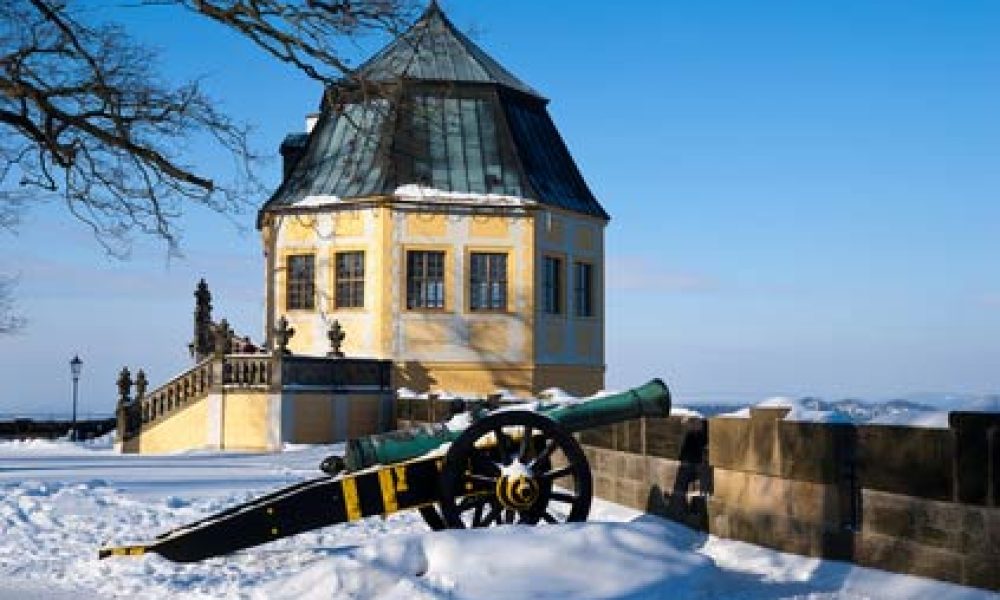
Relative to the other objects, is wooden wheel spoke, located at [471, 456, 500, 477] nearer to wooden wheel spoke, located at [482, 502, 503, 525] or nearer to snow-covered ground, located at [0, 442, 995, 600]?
wooden wheel spoke, located at [482, 502, 503, 525]

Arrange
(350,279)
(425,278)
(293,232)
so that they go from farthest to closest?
(293,232)
(350,279)
(425,278)

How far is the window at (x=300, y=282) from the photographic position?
99.6 feet

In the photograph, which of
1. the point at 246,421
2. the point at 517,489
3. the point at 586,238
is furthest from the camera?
the point at 586,238

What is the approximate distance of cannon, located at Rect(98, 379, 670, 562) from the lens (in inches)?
350

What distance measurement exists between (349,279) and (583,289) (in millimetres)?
6014

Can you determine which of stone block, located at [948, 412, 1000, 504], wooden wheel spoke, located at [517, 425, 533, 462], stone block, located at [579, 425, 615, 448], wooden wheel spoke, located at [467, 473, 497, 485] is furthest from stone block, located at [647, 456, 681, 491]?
stone block, located at [948, 412, 1000, 504]

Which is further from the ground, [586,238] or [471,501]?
[586,238]

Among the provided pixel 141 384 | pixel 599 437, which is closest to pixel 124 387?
pixel 141 384

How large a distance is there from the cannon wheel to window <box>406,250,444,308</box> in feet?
65.3

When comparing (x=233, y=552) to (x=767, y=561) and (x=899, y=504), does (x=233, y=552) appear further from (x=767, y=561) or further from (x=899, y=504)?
(x=899, y=504)

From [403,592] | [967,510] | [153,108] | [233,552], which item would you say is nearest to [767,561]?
[967,510]

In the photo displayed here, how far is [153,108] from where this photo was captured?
40.7ft

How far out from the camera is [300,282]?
1208 inches

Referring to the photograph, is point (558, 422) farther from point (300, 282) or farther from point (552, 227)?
point (300, 282)
